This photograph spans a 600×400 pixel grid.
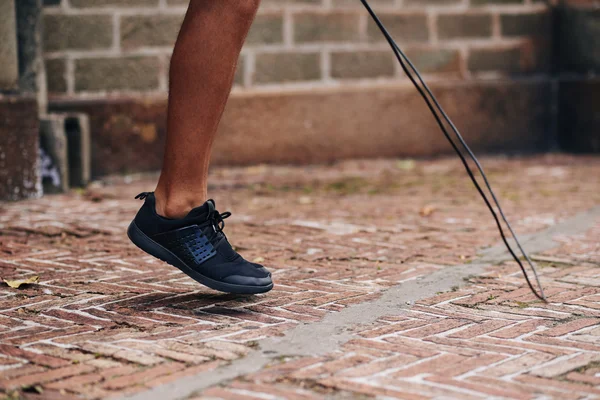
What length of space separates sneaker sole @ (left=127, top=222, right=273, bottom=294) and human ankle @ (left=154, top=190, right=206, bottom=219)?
0.29 feet

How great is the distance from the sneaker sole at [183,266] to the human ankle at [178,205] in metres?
0.09

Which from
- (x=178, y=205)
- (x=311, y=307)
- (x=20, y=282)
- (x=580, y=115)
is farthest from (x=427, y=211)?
(x=580, y=115)

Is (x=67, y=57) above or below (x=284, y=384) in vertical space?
above

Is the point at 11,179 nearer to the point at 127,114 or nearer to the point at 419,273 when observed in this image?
the point at 127,114

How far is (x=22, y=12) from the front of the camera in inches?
203

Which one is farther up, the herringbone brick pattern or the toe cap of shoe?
the toe cap of shoe

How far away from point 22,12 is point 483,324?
141 inches

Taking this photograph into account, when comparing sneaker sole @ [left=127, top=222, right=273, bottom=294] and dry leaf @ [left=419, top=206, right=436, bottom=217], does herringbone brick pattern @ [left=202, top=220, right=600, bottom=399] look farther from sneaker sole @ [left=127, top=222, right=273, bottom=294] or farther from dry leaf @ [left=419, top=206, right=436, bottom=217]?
dry leaf @ [left=419, top=206, right=436, bottom=217]

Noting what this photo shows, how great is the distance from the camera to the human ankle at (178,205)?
2709mm

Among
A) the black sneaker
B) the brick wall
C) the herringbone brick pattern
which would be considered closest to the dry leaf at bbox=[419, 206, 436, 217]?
the herringbone brick pattern

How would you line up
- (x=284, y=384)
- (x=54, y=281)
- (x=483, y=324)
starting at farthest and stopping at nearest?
(x=54, y=281) < (x=483, y=324) < (x=284, y=384)

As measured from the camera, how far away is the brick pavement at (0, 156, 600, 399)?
6.70ft

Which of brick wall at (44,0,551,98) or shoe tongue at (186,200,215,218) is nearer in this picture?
shoe tongue at (186,200,215,218)

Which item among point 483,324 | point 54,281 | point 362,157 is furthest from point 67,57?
point 483,324
